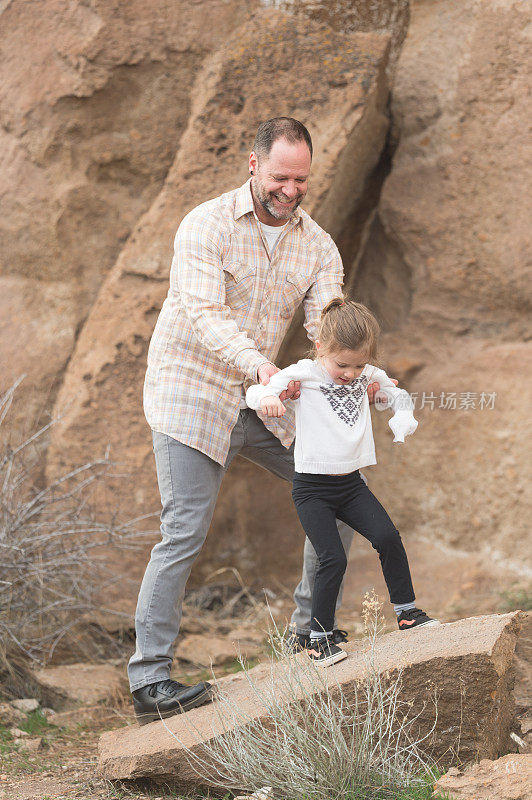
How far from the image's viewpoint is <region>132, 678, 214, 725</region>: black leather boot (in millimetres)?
3105

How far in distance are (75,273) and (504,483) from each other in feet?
8.29

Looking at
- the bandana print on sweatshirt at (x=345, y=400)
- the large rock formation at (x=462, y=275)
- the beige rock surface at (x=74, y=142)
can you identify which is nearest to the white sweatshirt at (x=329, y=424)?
the bandana print on sweatshirt at (x=345, y=400)

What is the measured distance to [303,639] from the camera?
3.34 m

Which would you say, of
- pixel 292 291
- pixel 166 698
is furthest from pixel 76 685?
pixel 292 291

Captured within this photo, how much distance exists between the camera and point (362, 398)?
3078mm

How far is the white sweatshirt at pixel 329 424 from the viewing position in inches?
117

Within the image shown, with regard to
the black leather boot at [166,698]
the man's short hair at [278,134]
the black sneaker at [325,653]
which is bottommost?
the black leather boot at [166,698]

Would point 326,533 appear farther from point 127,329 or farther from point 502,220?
point 502,220

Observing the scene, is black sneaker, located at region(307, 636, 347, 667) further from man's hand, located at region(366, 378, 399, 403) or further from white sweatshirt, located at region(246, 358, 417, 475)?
man's hand, located at region(366, 378, 399, 403)

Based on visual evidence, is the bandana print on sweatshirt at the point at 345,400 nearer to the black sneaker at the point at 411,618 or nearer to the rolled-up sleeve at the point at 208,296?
the rolled-up sleeve at the point at 208,296

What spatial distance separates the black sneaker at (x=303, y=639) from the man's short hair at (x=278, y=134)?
1.62m

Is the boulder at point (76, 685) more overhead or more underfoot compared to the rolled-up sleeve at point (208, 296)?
more underfoot

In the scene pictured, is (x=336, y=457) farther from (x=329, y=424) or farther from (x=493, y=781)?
(x=493, y=781)

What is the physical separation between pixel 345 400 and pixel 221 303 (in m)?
0.53
